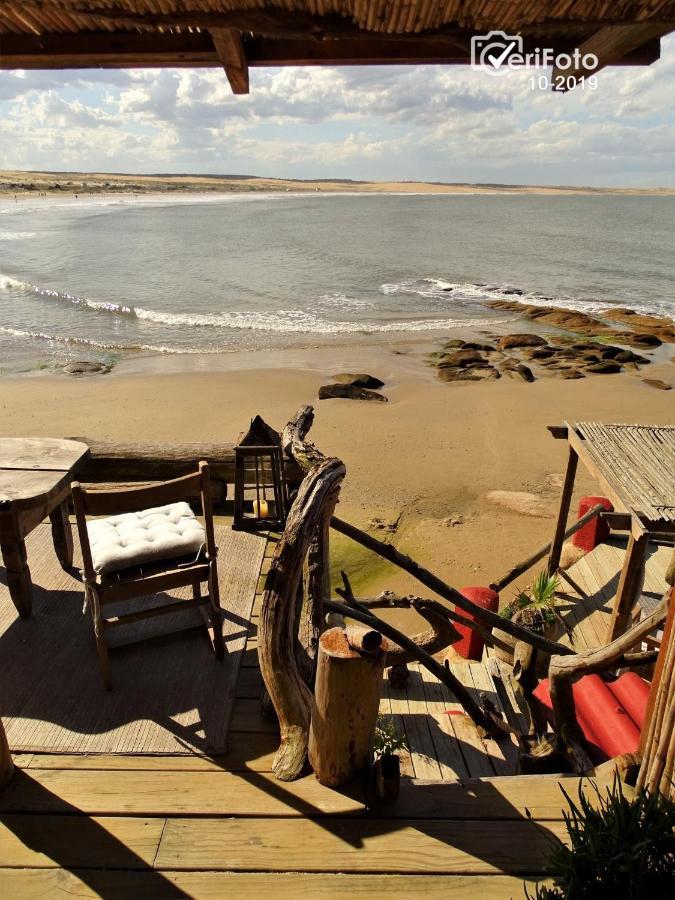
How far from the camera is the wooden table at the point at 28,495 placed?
12.9 feet

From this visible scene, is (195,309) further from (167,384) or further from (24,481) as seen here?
(24,481)

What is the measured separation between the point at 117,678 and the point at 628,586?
355 centimetres

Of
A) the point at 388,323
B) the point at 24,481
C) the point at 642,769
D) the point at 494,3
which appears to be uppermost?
the point at 494,3

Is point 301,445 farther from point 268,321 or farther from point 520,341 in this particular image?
point 268,321

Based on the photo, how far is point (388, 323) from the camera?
23.2 m

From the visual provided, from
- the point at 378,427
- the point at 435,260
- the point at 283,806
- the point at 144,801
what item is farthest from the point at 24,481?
the point at 435,260

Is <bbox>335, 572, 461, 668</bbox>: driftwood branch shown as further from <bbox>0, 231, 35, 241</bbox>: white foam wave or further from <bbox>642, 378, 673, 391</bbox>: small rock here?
<bbox>0, 231, 35, 241</bbox>: white foam wave

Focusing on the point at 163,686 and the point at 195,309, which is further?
the point at 195,309

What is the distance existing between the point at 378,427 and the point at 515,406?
10.8 ft

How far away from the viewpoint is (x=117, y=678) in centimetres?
383

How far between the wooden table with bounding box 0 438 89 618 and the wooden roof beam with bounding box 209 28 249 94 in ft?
8.29

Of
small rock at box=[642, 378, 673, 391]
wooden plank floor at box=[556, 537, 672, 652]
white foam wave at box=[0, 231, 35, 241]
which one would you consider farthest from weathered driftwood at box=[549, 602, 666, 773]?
white foam wave at box=[0, 231, 35, 241]

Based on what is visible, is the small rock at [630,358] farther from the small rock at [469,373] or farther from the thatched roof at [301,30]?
the thatched roof at [301,30]

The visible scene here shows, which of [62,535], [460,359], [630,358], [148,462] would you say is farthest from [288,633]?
[630,358]
